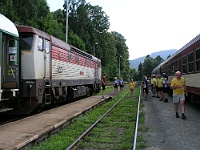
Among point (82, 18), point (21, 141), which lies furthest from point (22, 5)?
point (21, 141)

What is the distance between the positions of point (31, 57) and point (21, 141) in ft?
14.2

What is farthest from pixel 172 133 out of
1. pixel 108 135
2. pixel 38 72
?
pixel 38 72

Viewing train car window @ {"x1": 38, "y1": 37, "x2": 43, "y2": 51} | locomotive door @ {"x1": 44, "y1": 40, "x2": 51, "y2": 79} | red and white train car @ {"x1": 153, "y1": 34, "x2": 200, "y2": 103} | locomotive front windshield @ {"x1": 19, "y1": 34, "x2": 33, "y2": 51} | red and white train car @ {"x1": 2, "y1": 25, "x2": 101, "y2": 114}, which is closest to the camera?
red and white train car @ {"x1": 2, "y1": 25, "x2": 101, "y2": 114}

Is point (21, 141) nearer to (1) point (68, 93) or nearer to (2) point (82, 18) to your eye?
(1) point (68, 93)

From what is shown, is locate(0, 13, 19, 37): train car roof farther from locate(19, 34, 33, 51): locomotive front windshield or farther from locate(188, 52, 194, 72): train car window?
locate(188, 52, 194, 72): train car window

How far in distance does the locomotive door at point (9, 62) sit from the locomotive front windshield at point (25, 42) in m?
0.74

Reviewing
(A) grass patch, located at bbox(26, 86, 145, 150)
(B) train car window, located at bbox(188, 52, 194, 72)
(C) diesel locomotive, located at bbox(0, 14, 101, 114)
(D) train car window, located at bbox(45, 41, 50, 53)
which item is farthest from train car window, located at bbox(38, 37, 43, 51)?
(B) train car window, located at bbox(188, 52, 194, 72)

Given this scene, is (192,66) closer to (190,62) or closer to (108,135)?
(190,62)

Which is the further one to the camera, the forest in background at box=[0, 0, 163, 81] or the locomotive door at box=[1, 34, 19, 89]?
the forest in background at box=[0, 0, 163, 81]

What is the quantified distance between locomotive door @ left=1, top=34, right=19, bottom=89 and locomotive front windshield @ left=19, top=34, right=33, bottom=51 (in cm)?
74

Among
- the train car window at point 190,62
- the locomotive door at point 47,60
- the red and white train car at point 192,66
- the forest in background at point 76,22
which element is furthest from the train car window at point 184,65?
the forest in background at point 76,22

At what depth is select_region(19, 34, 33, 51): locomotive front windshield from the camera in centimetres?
1006

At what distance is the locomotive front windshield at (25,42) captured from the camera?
10065 millimetres

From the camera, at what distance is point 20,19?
37781 mm
